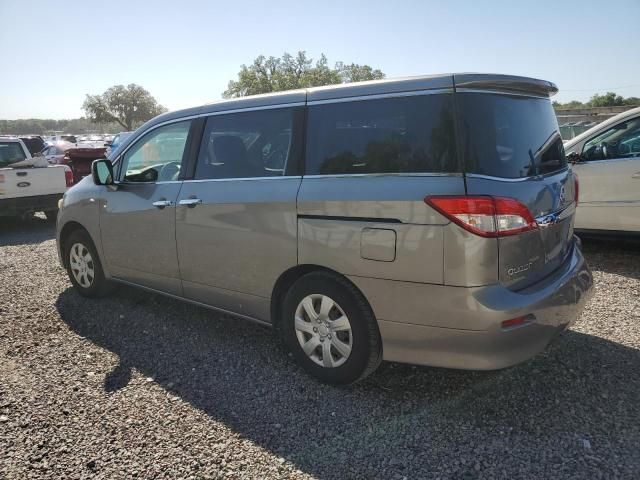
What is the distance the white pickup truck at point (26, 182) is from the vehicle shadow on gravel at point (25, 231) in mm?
368

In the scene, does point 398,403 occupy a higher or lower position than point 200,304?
lower

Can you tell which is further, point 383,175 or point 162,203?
point 162,203

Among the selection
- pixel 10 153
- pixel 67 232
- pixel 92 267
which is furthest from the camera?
pixel 10 153

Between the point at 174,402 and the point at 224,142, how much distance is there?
1876 mm

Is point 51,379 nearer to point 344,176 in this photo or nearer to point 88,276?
point 88,276

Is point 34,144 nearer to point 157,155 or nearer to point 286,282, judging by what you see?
point 157,155

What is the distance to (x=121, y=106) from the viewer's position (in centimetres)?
8475

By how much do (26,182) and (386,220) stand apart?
869 cm

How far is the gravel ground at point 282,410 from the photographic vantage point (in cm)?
245

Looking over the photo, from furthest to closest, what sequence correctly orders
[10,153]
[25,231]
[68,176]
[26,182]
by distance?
[10,153] → [68,176] → [25,231] → [26,182]

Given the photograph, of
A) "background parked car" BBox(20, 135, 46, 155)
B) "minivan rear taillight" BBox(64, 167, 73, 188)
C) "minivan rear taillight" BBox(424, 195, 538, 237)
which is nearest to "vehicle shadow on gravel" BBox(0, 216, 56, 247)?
"minivan rear taillight" BBox(64, 167, 73, 188)

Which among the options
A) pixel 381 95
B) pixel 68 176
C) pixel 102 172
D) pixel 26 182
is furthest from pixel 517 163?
pixel 68 176

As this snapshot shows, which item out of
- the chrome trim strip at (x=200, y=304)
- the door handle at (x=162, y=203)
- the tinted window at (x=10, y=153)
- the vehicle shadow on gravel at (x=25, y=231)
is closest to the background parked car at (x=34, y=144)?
the vehicle shadow on gravel at (x=25, y=231)

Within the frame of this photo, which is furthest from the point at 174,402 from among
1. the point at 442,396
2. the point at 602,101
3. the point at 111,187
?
the point at 602,101
